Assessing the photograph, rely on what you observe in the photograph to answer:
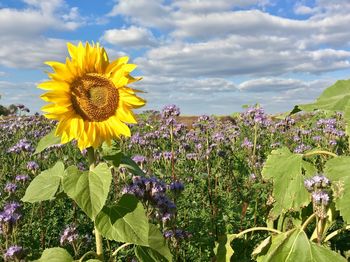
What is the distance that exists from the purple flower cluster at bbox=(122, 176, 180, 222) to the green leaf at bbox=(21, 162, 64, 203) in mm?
761

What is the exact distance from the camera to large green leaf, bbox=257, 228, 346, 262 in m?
2.60

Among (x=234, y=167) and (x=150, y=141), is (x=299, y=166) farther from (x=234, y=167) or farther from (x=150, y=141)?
(x=150, y=141)

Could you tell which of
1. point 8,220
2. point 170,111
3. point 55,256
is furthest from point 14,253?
point 170,111

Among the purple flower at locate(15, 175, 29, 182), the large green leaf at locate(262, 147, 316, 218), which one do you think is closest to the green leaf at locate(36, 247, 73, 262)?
the large green leaf at locate(262, 147, 316, 218)

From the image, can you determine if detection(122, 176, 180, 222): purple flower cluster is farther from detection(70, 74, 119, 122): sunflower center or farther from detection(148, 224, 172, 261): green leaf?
detection(70, 74, 119, 122): sunflower center

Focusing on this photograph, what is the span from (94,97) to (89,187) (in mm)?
547

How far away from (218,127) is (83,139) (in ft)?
23.7

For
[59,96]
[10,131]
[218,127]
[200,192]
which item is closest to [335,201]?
[59,96]

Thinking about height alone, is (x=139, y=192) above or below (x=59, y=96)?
below

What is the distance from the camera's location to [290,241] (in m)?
2.69

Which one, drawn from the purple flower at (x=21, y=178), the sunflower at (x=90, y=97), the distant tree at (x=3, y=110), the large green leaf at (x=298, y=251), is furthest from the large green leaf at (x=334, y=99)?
the distant tree at (x=3, y=110)

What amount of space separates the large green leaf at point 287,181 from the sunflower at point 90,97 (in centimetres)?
96

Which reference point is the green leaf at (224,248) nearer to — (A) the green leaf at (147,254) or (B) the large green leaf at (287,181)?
(B) the large green leaf at (287,181)

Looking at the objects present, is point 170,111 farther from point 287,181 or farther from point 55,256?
point 55,256
